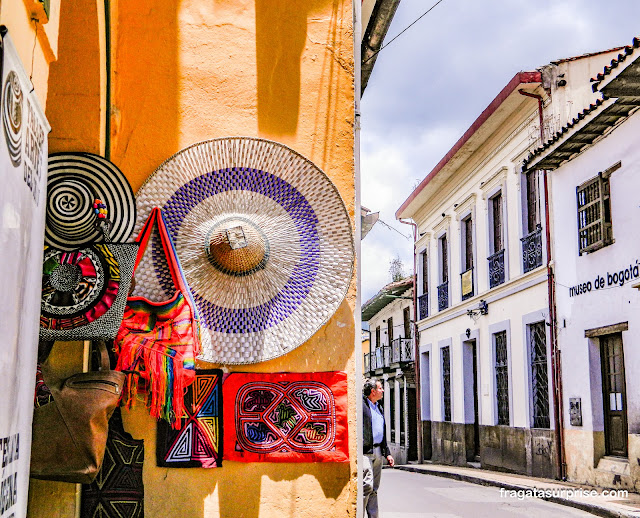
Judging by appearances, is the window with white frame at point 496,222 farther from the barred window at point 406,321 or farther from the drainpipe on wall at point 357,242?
the drainpipe on wall at point 357,242

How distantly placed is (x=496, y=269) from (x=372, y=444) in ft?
34.9

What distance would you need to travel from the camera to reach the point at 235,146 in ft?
12.0

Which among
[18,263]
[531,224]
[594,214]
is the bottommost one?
[18,263]

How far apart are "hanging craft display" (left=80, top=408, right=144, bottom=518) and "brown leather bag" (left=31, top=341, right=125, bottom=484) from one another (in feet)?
1.72

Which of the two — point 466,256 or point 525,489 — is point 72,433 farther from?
point 466,256

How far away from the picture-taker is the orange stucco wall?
356 cm

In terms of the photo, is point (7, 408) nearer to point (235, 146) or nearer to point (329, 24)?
point (235, 146)

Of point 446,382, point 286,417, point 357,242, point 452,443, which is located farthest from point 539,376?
point 286,417

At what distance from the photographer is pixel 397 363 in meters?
25.3

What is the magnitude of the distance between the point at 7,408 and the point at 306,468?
1.71m

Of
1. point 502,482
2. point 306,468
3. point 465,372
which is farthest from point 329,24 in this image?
point 465,372

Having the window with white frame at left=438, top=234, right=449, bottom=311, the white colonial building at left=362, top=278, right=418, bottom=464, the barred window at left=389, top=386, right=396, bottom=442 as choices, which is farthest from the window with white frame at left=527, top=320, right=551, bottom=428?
the barred window at left=389, top=386, right=396, bottom=442

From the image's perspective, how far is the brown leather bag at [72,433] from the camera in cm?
290

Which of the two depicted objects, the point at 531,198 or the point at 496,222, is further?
the point at 496,222
